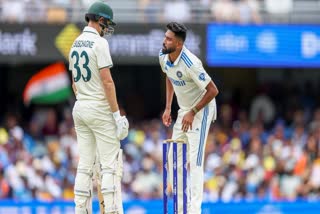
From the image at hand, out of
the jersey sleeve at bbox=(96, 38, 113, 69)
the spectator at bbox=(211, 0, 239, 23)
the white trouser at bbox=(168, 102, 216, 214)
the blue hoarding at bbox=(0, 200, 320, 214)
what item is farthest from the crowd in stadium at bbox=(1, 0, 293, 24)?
the jersey sleeve at bbox=(96, 38, 113, 69)

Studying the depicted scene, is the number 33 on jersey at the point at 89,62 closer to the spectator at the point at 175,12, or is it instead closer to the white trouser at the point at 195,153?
the white trouser at the point at 195,153

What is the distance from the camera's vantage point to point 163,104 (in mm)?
19984

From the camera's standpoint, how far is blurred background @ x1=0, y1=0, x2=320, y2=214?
1622 cm

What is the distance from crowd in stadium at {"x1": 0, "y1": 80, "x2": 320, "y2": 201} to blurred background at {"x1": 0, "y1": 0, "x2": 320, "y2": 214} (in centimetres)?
2

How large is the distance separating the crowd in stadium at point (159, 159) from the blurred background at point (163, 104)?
0.07ft

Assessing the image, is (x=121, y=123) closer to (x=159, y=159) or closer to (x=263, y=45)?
(x=159, y=159)

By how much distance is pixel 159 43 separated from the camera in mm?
17578

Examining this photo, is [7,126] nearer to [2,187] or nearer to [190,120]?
[2,187]

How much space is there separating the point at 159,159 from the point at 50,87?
3263mm

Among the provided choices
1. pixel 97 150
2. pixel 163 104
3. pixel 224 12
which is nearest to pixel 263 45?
pixel 224 12

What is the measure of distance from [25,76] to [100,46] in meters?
11.1

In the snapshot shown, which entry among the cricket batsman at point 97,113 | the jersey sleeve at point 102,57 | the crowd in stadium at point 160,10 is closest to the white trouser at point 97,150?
the cricket batsman at point 97,113

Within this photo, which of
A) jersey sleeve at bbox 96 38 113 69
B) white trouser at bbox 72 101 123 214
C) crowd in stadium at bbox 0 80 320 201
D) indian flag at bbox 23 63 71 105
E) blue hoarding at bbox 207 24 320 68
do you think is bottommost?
crowd in stadium at bbox 0 80 320 201

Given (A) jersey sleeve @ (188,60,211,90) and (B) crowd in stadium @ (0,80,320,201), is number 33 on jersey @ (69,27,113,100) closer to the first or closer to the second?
(A) jersey sleeve @ (188,60,211,90)
